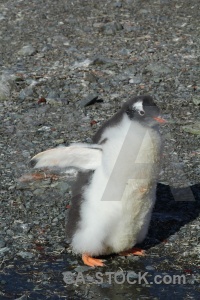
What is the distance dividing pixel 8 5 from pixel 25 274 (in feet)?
20.1

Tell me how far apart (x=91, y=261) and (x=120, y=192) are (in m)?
0.54

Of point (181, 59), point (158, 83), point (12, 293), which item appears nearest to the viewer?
point (12, 293)

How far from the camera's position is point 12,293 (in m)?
4.89

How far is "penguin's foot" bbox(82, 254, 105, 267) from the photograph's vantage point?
206 inches

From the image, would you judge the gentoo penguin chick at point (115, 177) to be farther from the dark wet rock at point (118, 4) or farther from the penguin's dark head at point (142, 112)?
the dark wet rock at point (118, 4)

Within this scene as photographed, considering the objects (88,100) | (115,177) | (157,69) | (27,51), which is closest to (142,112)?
(115,177)

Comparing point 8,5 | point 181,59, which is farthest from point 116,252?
point 8,5

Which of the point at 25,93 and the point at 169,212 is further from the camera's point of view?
the point at 25,93

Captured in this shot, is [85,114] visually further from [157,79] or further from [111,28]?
[111,28]

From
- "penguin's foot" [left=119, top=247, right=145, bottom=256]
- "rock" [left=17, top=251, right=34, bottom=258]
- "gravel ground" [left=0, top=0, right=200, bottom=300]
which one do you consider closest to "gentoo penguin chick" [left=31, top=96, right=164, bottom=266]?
"penguin's foot" [left=119, top=247, right=145, bottom=256]

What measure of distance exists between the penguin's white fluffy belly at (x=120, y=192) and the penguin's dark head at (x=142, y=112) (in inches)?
1.9

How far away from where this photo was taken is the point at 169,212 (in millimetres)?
6047

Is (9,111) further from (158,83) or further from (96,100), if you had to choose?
(158,83)

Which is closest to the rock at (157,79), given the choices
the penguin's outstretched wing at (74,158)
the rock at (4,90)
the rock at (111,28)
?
the rock at (111,28)
